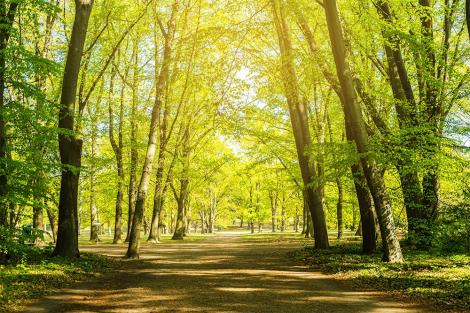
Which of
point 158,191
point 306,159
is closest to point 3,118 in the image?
point 306,159

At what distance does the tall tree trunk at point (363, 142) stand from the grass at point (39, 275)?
9.28 metres

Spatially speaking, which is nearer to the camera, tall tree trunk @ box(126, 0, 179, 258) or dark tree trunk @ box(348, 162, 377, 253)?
dark tree trunk @ box(348, 162, 377, 253)

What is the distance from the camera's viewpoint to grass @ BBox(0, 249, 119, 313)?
29.1 feet

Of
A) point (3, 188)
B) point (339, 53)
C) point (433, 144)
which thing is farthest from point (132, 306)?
point (433, 144)

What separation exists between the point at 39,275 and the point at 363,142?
10.2 metres

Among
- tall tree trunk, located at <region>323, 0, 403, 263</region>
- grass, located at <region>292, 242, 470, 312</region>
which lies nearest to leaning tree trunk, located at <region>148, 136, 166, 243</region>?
grass, located at <region>292, 242, 470, 312</region>

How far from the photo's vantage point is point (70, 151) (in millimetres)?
15758

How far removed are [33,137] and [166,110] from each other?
2122cm

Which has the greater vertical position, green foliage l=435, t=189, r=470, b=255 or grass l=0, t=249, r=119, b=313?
green foliage l=435, t=189, r=470, b=255

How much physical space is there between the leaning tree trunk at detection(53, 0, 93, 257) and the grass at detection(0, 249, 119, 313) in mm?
735

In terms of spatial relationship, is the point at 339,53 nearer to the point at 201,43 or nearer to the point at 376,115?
the point at 376,115

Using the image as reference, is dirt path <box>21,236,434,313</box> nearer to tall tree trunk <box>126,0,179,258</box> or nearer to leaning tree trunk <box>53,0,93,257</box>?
leaning tree trunk <box>53,0,93,257</box>

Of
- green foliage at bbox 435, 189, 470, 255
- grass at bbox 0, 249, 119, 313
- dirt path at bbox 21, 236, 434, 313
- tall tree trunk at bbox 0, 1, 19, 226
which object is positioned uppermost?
tall tree trunk at bbox 0, 1, 19, 226

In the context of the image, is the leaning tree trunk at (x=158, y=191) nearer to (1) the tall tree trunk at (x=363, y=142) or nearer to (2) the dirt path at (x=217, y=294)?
(2) the dirt path at (x=217, y=294)
